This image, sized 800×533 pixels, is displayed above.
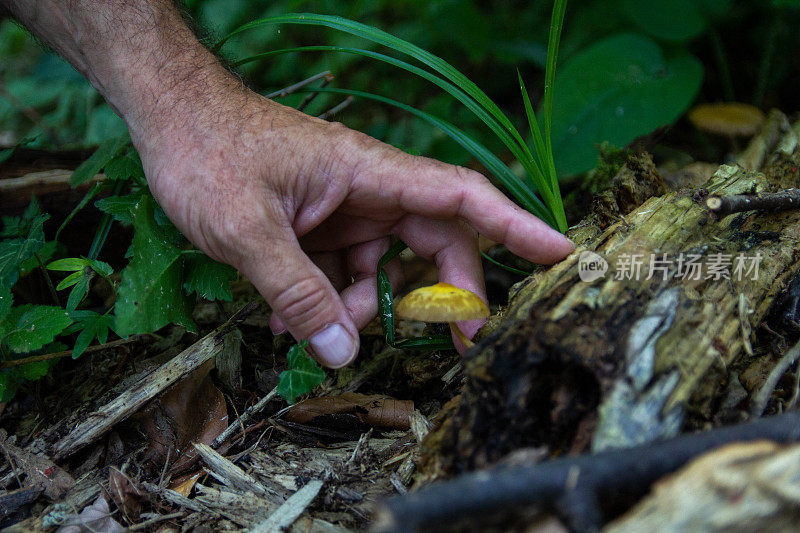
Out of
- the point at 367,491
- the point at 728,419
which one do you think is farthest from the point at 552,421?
the point at 367,491

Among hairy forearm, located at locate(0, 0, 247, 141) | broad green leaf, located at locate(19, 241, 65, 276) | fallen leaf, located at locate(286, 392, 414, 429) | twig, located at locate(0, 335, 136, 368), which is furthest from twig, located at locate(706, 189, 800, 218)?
broad green leaf, located at locate(19, 241, 65, 276)

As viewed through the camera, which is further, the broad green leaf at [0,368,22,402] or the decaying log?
the broad green leaf at [0,368,22,402]

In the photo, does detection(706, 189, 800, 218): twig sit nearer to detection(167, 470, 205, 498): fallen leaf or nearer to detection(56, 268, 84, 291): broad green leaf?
detection(167, 470, 205, 498): fallen leaf

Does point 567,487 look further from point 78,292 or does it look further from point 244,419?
point 78,292

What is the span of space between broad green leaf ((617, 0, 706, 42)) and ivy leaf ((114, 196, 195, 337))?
3.41 metres

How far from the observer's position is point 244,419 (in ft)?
7.11

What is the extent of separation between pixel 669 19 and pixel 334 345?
3.36 meters

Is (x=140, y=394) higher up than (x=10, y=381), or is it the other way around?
(x=10, y=381)

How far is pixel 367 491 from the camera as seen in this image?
71.5 inches

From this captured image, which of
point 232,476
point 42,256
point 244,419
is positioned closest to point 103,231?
point 42,256

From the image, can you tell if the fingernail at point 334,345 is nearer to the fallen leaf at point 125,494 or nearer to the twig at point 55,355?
the fallen leaf at point 125,494

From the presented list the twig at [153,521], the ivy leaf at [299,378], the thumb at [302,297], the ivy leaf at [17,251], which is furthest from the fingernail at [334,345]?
the ivy leaf at [17,251]

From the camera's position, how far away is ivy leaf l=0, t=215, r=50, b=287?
211cm

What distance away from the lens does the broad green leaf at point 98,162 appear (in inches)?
94.3
